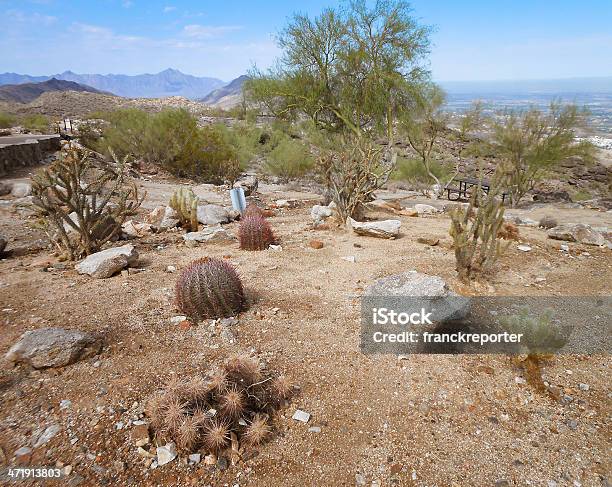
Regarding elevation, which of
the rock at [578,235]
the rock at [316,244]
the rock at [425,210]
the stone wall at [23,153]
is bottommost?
the rock at [425,210]

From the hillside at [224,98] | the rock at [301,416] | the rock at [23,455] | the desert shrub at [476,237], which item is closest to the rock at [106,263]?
the rock at [23,455]

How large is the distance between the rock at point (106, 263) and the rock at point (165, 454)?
3231mm

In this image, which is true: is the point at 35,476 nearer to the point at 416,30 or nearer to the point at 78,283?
the point at 78,283

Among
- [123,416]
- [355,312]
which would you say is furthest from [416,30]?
[123,416]

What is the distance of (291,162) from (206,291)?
1442 cm

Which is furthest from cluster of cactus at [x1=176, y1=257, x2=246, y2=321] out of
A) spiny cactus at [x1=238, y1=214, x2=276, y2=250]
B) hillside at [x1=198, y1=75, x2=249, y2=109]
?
hillside at [x1=198, y1=75, x2=249, y2=109]

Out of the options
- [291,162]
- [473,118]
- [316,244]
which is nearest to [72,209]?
[316,244]

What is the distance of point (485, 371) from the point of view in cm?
335

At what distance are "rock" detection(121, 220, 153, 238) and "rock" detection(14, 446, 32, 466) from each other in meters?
5.27

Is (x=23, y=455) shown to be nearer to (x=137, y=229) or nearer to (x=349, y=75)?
(x=137, y=229)

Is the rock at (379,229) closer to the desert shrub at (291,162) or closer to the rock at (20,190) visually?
Result: the rock at (20,190)

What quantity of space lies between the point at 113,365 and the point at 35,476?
3.46ft

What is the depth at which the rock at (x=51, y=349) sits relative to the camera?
320 cm

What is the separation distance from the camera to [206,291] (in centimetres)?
402
